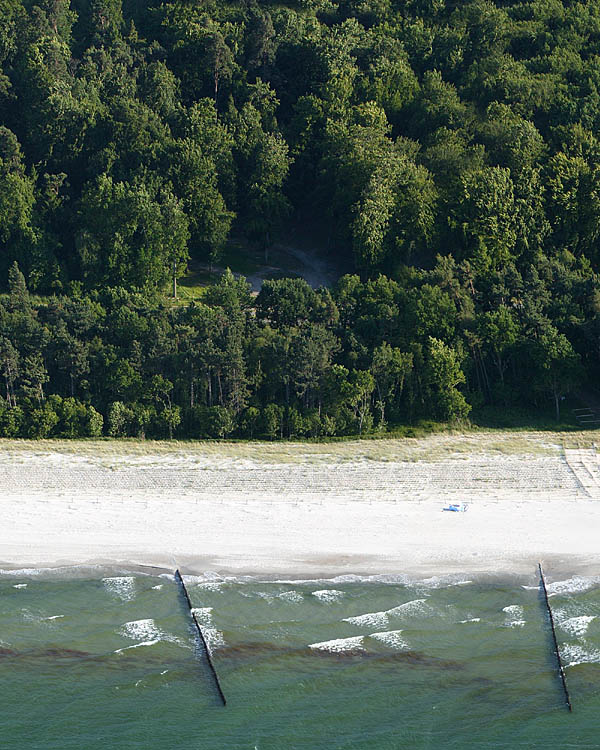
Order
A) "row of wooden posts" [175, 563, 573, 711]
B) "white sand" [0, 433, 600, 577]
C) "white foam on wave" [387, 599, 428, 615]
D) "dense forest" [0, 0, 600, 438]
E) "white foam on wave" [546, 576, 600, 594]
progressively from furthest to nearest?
"dense forest" [0, 0, 600, 438], "white sand" [0, 433, 600, 577], "white foam on wave" [546, 576, 600, 594], "white foam on wave" [387, 599, 428, 615], "row of wooden posts" [175, 563, 573, 711]

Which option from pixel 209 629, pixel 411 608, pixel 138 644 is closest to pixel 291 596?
pixel 209 629

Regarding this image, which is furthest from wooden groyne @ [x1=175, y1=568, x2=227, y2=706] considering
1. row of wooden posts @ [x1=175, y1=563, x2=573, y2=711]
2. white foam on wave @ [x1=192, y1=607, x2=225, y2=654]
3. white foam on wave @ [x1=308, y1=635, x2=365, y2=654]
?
white foam on wave @ [x1=308, y1=635, x2=365, y2=654]

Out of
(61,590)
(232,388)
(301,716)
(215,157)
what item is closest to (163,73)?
(215,157)

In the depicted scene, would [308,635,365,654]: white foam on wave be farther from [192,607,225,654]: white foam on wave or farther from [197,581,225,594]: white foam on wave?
[197,581,225,594]: white foam on wave

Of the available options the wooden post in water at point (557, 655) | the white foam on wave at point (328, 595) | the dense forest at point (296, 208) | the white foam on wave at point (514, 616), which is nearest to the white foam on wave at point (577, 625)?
the wooden post in water at point (557, 655)

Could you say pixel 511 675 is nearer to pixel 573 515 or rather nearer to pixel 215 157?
pixel 573 515

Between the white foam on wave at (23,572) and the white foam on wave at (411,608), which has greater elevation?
the white foam on wave at (23,572)

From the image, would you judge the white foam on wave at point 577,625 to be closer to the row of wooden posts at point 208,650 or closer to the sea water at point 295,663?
the sea water at point 295,663
